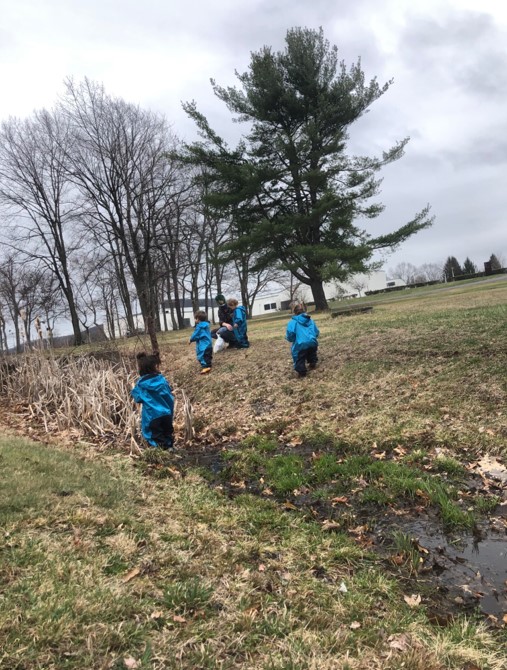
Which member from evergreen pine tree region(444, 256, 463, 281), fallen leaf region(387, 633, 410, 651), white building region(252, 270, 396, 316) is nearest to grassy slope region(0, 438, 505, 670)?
fallen leaf region(387, 633, 410, 651)

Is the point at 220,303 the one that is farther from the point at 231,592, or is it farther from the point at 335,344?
the point at 231,592

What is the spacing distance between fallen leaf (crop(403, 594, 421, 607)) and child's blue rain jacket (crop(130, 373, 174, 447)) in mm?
4160

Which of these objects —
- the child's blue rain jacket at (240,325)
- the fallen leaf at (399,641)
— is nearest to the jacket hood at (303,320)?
the child's blue rain jacket at (240,325)

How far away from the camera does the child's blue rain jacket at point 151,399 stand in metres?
6.36

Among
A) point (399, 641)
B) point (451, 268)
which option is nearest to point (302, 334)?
point (399, 641)

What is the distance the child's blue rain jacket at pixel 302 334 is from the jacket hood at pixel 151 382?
2971mm

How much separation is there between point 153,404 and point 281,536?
319 centimetres

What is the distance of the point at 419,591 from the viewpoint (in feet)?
9.78

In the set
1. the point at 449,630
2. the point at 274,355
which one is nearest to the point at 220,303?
the point at 274,355

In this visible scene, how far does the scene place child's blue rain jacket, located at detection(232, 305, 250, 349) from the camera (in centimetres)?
1170

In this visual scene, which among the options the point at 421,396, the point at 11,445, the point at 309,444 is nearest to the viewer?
the point at 11,445

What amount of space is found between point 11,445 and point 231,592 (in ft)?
13.2

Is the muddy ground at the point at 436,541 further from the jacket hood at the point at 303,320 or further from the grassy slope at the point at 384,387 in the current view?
the jacket hood at the point at 303,320

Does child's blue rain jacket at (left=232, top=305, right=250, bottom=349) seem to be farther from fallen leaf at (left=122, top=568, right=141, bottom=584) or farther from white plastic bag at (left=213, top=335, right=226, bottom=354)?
fallen leaf at (left=122, top=568, right=141, bottom=584)
